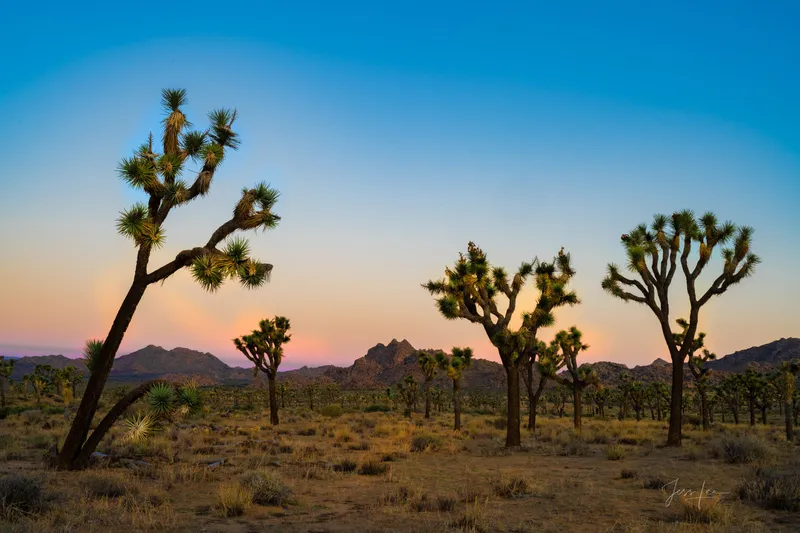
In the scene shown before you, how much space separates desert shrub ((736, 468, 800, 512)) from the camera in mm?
9594

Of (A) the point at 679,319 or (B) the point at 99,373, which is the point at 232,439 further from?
(A) the point at 679,319

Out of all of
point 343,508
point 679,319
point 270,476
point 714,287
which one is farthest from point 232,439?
point 679,319

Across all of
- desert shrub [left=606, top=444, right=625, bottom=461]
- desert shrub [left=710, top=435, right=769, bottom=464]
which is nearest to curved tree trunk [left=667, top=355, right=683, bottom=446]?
desert shrub [left=606, top=444, right=625, bottom=461]

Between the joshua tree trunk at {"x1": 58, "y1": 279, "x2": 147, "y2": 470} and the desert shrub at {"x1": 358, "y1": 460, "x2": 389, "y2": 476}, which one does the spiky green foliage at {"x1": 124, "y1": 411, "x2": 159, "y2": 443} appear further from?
the desert shrub at {"x1": 358, "y1": 460, "x2": 389, "y2": 476}

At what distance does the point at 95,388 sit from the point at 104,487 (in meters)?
3.45

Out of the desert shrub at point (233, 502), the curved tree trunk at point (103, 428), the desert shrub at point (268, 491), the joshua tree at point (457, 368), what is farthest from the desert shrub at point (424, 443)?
the desert shrub at point (233, 502)

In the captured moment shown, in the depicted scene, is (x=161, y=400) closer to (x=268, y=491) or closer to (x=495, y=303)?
(x=268, y=491)

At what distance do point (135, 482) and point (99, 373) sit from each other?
340cm

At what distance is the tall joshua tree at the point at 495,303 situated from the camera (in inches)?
Answer: 818

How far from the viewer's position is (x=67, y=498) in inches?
→ 395

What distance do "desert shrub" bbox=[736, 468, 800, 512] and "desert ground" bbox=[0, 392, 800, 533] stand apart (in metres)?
0.03

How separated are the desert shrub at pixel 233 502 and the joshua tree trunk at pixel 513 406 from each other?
1335 centimetres

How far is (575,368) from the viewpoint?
103 ft

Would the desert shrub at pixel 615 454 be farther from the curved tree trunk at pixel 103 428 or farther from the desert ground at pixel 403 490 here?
the curved tree trunk at pixel 103 428
